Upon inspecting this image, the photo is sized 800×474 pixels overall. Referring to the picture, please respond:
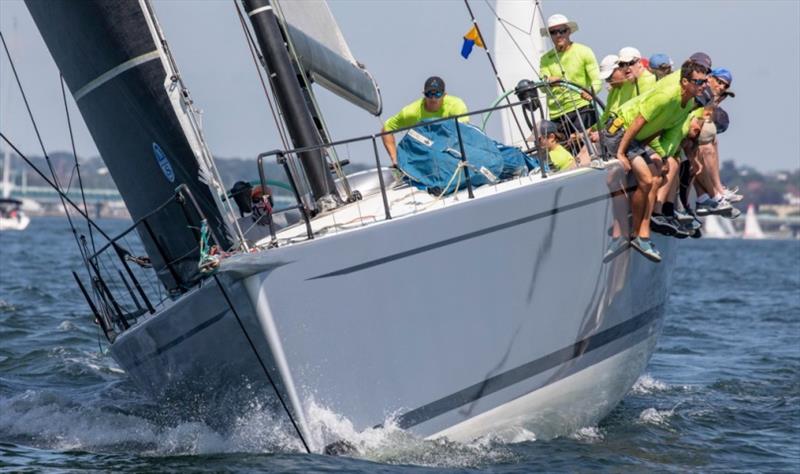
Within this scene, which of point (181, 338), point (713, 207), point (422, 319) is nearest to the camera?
point (422, 319)

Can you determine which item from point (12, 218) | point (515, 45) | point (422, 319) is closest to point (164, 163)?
point (422, 319)

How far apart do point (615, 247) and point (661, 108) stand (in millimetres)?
973

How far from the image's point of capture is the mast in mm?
8305

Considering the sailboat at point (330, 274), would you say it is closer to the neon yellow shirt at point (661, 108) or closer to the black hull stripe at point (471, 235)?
the black hull stripe at point (471, 235)

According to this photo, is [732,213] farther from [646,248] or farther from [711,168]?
[646,248]

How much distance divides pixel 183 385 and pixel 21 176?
12969 centimetres

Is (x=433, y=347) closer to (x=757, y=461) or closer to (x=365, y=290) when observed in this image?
(x=365, y=290)

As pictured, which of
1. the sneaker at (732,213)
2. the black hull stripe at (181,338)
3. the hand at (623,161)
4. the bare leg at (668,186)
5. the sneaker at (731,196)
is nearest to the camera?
the black hull stripe at (181,338)

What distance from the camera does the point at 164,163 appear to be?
314 inches

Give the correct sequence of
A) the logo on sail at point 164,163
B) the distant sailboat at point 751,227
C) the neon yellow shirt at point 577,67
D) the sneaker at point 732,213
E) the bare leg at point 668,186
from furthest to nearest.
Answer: the distant sailboat at point 751,227, the neon yellow shirt at point 577,67, the sneaker at point 732,213, the bare leg at point 668,186, the logo on sail at point 164,163

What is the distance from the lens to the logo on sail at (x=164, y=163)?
7.93 m

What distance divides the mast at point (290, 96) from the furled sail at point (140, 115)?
0.77 metres

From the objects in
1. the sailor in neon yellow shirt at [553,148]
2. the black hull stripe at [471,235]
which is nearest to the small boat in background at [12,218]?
the sailor in neon yellow shirt at [553,148]

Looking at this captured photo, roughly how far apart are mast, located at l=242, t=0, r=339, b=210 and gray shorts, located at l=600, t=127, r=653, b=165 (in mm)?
1779
